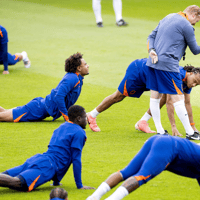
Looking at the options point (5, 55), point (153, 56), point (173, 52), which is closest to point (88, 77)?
point (5, 55)

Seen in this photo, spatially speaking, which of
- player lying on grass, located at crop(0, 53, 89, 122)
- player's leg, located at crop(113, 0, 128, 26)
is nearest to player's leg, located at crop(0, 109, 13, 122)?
player lying on grass, located at crop(0, 53, 89, 122)

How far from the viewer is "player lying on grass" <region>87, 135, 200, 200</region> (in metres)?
3.46

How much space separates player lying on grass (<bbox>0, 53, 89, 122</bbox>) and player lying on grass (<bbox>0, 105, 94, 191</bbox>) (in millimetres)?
2305

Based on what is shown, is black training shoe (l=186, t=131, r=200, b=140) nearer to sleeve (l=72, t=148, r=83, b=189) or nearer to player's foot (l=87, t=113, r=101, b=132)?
player's foot (l=87, t=113, r=101, b=132)

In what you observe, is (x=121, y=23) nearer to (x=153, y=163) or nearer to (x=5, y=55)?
(x=5, y=55)

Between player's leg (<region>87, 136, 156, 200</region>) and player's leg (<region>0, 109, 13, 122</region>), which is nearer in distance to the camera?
player's leg (<region>87, 136, 156, 200</region>)

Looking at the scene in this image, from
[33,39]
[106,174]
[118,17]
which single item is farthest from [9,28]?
[106,174]

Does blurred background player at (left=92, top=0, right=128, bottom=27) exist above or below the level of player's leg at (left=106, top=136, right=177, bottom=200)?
below

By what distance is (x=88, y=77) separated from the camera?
10820mm

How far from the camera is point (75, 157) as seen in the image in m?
4.18

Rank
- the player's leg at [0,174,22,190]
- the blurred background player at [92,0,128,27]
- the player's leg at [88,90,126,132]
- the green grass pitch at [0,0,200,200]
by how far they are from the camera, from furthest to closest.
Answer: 1. the blurred background player at [92,0,128,27]
2. the player's leg at [88,90,126,132]
3. the green grass pitch at [0,0,200,200]
4. the player's leg at [0,174,22,190]

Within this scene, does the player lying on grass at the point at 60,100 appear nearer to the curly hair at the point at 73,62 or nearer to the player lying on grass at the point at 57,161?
Answer: the curly hair at the point at 73,62

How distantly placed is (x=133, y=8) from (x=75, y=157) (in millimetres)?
16940

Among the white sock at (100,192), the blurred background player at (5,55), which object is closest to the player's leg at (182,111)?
the white sock at (100,192)
